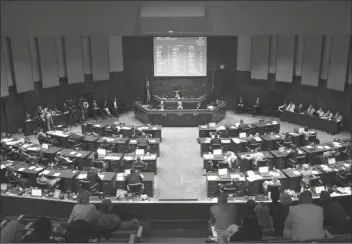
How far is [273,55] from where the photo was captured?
65.4 feet

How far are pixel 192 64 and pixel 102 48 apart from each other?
5.05 m

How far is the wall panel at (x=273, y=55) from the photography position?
64.4 ft

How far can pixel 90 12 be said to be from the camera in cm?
477

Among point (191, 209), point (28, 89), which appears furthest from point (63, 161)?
point (28, 89)

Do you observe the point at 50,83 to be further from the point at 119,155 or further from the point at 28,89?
the point at 119,155

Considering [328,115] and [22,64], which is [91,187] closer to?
[22,64]

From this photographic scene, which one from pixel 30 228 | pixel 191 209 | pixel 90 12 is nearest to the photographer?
pixel 90 12

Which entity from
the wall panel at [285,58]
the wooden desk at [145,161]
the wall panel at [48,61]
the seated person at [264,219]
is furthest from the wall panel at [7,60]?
the seated person at [264,219]

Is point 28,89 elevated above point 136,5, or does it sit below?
below

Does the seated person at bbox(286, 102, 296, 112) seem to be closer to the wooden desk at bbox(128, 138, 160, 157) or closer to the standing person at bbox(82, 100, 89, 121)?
the wooden desk at bbox(128, 138, 160, 157)

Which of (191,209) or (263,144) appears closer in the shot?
(191,209)

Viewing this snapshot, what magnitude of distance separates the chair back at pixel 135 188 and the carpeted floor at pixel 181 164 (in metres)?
1.06

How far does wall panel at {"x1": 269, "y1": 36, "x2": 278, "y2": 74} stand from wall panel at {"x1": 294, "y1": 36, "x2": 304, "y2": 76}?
1.16 meters

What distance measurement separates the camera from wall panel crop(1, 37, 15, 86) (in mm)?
15992
